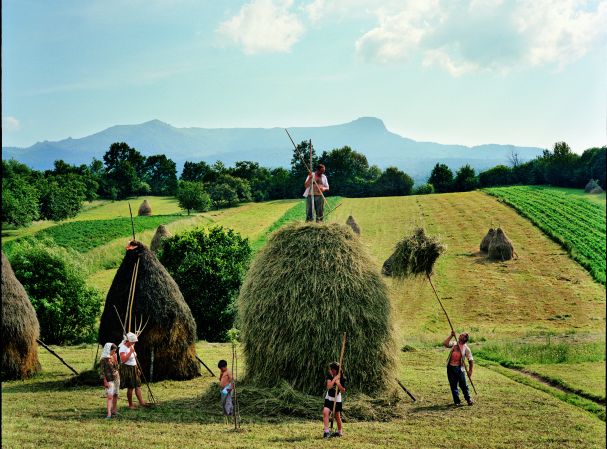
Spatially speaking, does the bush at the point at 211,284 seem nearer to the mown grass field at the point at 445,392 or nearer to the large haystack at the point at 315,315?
the mown grass field at the point at 445,392

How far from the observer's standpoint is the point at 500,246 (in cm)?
4412

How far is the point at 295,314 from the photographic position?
15.4 metres

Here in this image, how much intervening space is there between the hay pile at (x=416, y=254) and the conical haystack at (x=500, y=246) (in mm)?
27444

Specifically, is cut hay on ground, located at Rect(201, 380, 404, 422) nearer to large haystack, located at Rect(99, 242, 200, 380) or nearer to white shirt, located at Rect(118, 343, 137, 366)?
white shirt, located at Rect(118, 343, 137, 366)

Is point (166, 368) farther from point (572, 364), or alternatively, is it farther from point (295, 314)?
point (572, 364)

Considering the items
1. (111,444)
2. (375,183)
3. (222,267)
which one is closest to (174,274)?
(222,267)

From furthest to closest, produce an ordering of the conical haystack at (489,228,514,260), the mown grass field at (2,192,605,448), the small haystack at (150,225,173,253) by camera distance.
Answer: the small haystack at (150,225,173,253) < the conical haystack at (489,228,514,260) < the mown grass field at (2,192,605,448)

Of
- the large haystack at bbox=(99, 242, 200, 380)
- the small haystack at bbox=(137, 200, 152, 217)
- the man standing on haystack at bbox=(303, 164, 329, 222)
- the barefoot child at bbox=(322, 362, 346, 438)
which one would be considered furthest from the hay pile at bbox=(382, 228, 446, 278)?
the small haystack at bbox=(137, 200, 152, 217)

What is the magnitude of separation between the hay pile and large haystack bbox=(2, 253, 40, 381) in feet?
38.6

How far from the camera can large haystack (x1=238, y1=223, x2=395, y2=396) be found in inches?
599

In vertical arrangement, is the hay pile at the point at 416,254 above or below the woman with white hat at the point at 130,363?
above

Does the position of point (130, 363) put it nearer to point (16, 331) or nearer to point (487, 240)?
point (16, 331)

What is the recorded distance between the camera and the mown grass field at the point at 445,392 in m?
12.1

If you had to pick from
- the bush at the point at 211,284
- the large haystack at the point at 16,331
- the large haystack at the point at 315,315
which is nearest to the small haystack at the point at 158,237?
the bush at the point at 211,284
